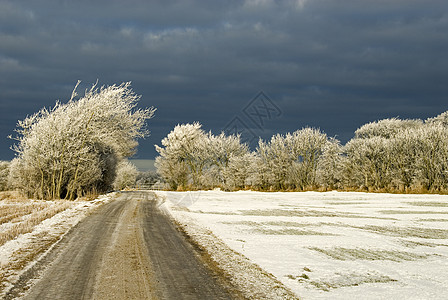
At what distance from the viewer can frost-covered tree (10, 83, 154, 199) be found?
25797mm

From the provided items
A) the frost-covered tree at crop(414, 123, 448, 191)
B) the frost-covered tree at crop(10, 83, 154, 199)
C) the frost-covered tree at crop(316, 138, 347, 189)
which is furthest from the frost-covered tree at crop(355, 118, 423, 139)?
the frost-covered tree at crop(10, 83, 154, 199)

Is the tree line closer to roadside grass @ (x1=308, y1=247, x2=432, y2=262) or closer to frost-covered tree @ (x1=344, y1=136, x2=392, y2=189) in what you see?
frost-covered tree @ (x1=344, y1=136, x2=392, y2=189)

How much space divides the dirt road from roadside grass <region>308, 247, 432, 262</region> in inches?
138

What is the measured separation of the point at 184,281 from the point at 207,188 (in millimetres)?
51512

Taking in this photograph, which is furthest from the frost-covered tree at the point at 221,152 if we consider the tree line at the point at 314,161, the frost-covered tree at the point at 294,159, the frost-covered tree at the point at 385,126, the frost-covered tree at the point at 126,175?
the frost-covered tree at the point at 126,175

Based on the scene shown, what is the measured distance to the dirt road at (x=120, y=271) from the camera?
5293mm

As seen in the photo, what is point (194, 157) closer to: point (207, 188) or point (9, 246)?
A: point (207, 188)

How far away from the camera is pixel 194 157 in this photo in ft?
198

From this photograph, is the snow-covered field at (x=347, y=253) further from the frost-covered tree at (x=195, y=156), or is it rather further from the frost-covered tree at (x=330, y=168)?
the frost-covered tree at (x=195, y=156)

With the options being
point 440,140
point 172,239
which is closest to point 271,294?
point 172,239

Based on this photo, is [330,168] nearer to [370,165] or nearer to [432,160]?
[370,165]

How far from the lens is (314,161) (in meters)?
47.6

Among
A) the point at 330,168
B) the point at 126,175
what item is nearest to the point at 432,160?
the point at 330,168

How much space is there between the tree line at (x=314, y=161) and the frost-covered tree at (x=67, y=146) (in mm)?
25818
